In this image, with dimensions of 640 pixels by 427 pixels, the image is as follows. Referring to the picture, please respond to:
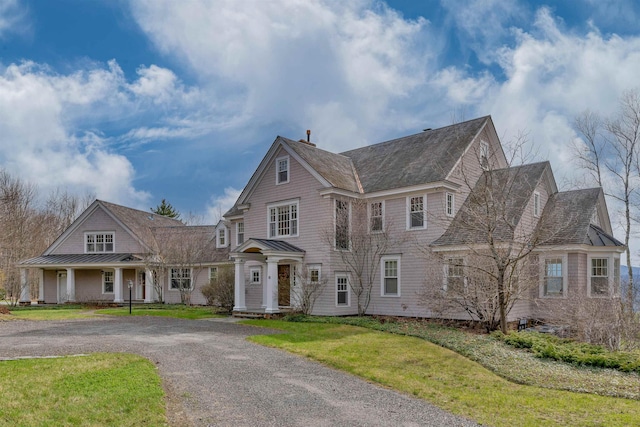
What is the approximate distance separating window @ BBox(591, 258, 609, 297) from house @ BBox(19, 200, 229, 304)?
67.0 feet

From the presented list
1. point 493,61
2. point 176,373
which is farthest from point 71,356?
point 493,61

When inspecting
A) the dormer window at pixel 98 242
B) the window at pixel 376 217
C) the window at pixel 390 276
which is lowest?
the window at pixel 390 276

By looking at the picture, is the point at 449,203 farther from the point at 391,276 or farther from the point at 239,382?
the point at 239,382

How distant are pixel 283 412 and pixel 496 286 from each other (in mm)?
10865

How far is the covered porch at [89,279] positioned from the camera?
33156 millimetres

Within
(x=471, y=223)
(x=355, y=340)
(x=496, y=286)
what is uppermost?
(x=471, y=223)

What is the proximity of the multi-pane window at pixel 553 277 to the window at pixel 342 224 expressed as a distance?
A: 327 inches

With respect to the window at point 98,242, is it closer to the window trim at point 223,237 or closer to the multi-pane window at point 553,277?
the window trim at point 223,237

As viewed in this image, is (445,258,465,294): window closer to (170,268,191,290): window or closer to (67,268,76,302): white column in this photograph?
(170,268,191,290): window

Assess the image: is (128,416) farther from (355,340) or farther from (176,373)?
(355,340)

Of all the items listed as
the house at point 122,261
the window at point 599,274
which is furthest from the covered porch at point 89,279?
the window at point 599,274

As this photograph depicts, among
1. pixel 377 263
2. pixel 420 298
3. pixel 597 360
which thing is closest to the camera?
pixel 597 360

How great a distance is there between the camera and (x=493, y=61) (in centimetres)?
1673

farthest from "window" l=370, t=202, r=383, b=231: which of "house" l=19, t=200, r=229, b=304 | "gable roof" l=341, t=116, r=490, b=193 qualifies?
"house" l=19, t=200, r=229, b=304
